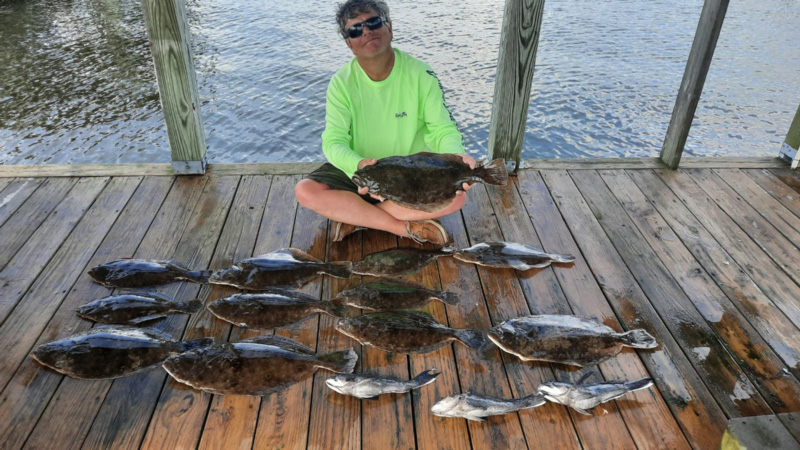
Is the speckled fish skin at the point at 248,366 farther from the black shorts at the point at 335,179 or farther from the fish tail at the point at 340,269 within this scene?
the black shorts at the point at 335,179

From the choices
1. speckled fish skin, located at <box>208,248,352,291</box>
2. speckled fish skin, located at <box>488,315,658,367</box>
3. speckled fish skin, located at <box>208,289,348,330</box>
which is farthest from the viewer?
speckled fish skin, located at <box>208,248,352,291</box>

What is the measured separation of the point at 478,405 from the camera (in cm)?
208

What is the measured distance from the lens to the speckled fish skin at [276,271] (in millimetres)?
2758

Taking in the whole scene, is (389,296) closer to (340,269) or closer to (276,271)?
(340,269)

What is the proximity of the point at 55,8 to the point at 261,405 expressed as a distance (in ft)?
52.3

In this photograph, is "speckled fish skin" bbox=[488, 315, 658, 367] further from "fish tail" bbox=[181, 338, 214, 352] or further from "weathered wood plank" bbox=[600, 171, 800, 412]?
"fish tail" bbox=[181, 338, 214, 352]

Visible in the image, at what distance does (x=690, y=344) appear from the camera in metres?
2.48

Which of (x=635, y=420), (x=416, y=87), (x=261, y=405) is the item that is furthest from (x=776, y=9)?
(x=261, y=405)

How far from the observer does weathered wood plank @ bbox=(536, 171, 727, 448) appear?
6.93ft

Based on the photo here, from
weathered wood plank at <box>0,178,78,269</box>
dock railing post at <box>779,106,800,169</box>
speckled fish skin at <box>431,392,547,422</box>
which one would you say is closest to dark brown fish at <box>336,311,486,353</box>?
speckled fish skin at <box>431,392,547,422</box>

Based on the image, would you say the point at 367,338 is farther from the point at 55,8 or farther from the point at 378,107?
the point at 55,8

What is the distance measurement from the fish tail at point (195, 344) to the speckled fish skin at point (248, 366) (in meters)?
0.05

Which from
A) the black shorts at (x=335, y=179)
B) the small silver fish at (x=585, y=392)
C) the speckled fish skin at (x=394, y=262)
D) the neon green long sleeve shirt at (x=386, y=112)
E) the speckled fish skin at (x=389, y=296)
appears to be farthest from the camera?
the black shorts at (x=335, y=179)

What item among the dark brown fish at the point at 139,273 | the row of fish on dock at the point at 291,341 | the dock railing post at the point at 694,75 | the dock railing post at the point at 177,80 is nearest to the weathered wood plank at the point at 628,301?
the row of fish on dock at the point at 291,341
